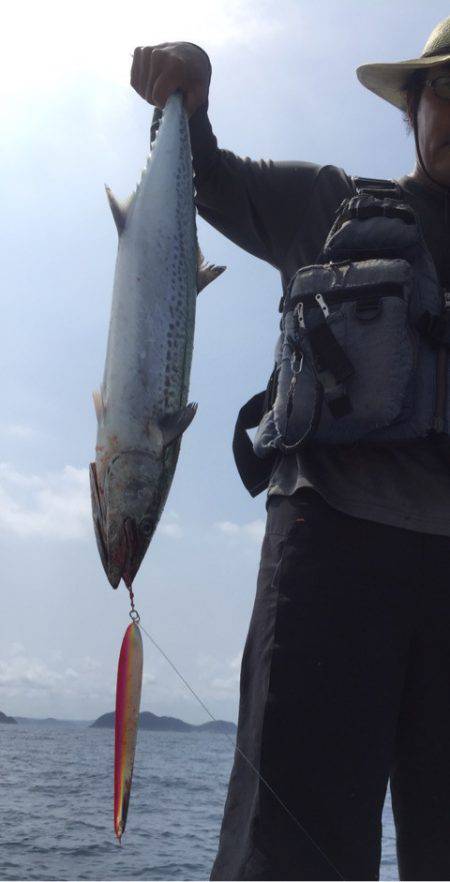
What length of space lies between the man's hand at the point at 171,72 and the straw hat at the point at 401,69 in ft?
2.47

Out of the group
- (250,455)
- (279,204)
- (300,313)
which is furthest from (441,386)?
(279,204)

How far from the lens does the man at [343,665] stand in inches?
85.7

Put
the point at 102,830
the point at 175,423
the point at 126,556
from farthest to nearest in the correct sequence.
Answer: the point at 102,830 < the point at 175,423 < the point at 126,556

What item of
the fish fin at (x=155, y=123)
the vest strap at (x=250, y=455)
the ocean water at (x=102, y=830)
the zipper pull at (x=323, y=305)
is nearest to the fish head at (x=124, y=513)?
the vest strap at (x=250, y=455)

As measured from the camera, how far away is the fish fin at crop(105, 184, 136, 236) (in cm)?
260

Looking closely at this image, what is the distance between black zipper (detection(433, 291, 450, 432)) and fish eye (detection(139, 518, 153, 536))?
971 mm

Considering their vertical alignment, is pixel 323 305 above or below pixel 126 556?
above

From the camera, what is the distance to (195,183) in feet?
9.73

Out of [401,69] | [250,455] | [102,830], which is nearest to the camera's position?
[250,455]

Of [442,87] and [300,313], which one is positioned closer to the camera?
[300,313]

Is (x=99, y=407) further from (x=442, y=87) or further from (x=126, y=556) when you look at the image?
(x=442, y=87)

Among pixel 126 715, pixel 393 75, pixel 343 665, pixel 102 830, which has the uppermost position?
pixel 393 75

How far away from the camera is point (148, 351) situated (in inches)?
91.7

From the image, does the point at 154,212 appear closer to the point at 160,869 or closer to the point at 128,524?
the point at 128,524
